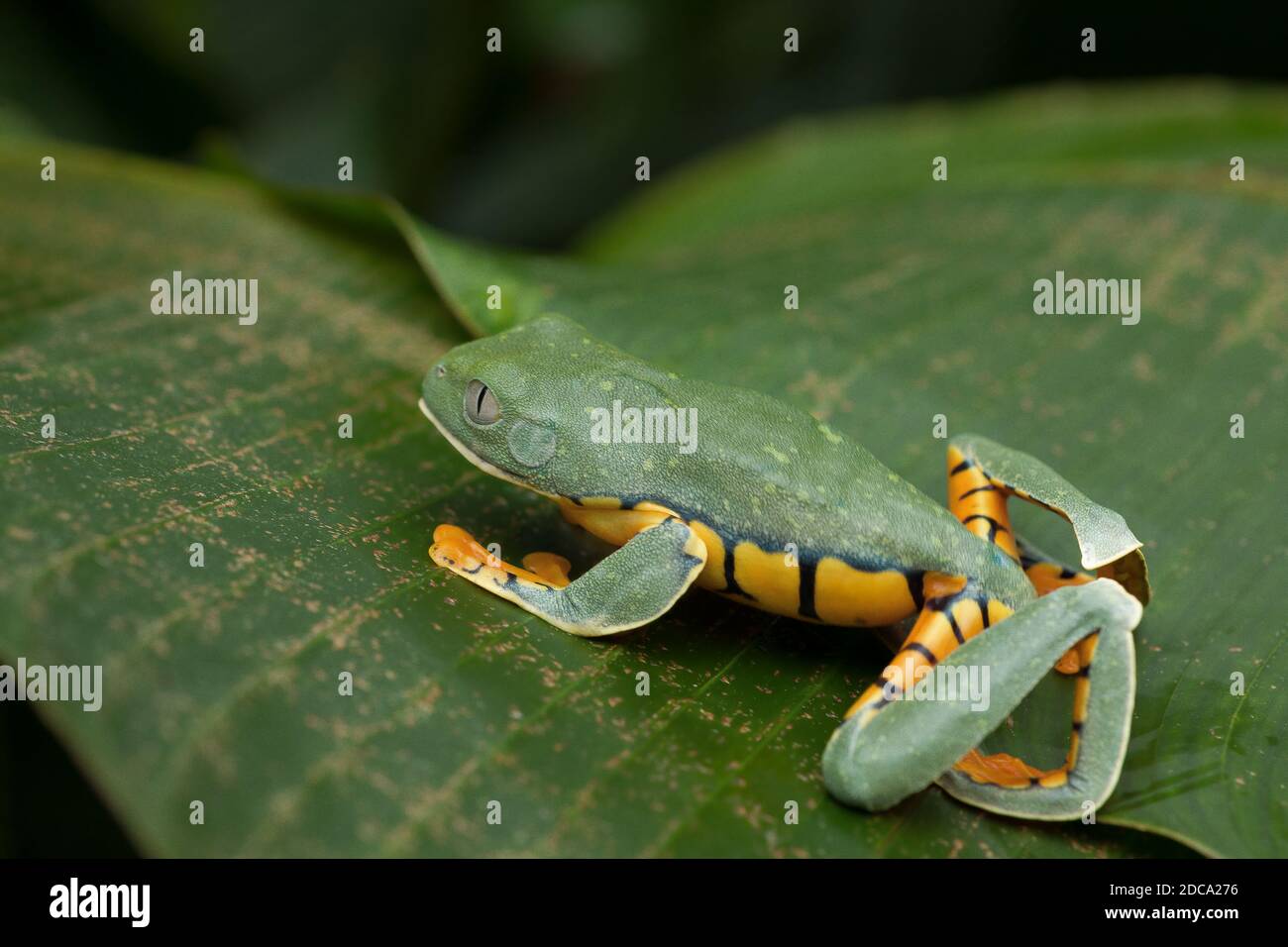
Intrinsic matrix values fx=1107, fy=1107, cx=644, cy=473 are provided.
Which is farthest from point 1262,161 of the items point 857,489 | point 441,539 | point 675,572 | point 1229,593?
point 441,539

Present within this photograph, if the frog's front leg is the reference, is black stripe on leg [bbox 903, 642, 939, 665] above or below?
below

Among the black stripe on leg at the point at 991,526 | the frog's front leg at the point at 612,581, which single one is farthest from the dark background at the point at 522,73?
the black stripe on leg at the point at 991,526

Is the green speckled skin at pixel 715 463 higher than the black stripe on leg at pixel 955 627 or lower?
higher

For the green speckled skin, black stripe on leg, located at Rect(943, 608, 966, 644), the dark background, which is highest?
the dark background

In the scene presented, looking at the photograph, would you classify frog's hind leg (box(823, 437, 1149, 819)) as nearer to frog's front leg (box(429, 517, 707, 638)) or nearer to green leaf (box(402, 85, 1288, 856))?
green leaf (box(402, 85, 1288, 856))

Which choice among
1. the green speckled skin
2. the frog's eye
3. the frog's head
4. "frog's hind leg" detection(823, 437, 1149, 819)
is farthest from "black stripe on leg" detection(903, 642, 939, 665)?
the frog's eye

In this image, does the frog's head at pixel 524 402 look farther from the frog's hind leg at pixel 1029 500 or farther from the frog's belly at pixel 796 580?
the frog's hind leg at pixel 1029 500

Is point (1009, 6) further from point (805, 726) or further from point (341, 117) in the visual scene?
point (805, 726)
